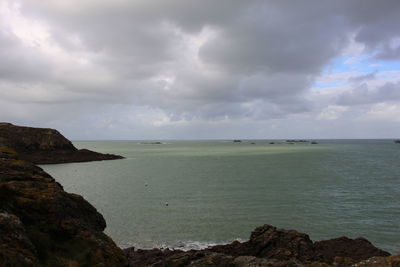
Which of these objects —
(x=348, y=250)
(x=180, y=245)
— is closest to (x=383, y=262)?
(x=348, y=250)

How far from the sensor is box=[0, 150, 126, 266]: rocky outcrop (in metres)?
9.04

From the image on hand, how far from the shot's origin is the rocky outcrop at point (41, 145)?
322 feet

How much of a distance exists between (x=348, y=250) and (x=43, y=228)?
61.9 feet

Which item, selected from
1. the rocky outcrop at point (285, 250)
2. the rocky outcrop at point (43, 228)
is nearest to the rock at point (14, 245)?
the rocky outcrop at point (43, 228)

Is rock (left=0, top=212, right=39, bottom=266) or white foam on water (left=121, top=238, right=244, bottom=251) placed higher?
rock (left=0, top=212, right=39, bottom=266)

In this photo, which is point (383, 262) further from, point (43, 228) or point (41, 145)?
point (41, 145)

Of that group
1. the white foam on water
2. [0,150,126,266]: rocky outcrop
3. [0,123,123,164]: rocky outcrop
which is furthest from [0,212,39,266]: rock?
[0,123,123,164]: rocky outcrop

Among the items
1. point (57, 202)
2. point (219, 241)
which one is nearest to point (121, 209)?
point (219, 241)

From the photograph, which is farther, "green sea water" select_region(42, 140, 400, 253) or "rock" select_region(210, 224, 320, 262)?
"green sea water" select_region(42, 140, 400, 253)

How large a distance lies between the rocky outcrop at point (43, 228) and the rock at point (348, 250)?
14.1 metres

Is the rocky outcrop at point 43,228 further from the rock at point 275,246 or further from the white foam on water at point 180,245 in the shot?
the white foam on water at point 180,245

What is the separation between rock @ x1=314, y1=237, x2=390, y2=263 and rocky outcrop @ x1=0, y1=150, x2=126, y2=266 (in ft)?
46.1

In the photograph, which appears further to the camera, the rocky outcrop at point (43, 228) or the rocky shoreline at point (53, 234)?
the rocky shoreline at point (53, 234)

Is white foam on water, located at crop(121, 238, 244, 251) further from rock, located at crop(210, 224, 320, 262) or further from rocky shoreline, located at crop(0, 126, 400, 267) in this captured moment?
rocky shoreline, located at crop(0, 126, 400, 267)
